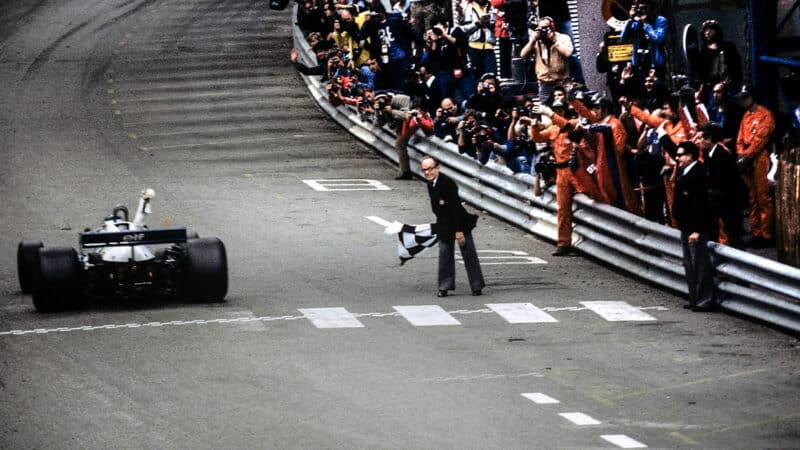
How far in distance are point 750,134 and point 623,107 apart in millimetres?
2330

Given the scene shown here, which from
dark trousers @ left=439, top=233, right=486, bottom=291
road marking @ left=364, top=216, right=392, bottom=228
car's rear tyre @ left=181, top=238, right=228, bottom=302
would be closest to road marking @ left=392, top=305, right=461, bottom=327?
dark trousers @ left=439, top=233, right=486, bottom=291

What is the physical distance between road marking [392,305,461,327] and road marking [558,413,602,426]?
177 inches

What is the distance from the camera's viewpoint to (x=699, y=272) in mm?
18000

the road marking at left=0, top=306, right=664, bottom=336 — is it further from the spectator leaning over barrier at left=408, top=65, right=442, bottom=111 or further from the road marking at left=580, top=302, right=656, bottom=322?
the spectator leaning over barrier at left=408, top=65, right=442, bottom=111

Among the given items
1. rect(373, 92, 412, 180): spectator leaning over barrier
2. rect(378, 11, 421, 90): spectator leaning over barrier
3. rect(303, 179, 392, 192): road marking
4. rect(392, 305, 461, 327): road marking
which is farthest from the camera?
rect(378, 11, 421, 90): spectator leaning over barrier

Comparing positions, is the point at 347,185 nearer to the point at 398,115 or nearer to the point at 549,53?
the point at 398,115

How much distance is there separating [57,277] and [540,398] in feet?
22.3

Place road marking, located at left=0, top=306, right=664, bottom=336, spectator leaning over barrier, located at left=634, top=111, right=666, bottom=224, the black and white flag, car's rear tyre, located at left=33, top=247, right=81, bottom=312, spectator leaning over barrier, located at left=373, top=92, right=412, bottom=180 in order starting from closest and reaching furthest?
1. road marking, located at left=0, top=306, right=664, bottom=336
2. car's rear tyre, located at left=33, top=247, right=81, bottom=312
3. the black and white flag
4. spectator leaning over barrier, located at left=634, top=111, right=666, bottom=224
5. spectator leaning over barrier, located at left=373, top=92, right=412, bottom=180

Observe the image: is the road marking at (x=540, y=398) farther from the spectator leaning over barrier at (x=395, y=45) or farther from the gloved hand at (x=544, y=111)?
the spectator leaning over barrier at (x=395, y=45)

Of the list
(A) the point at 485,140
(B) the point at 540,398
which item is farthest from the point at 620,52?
(B) the point at 540,398

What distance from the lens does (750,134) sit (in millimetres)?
19469

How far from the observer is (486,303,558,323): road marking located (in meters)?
17.7

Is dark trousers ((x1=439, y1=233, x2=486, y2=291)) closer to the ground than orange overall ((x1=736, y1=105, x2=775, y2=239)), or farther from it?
closer to the ground

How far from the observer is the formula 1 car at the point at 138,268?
18.2m
